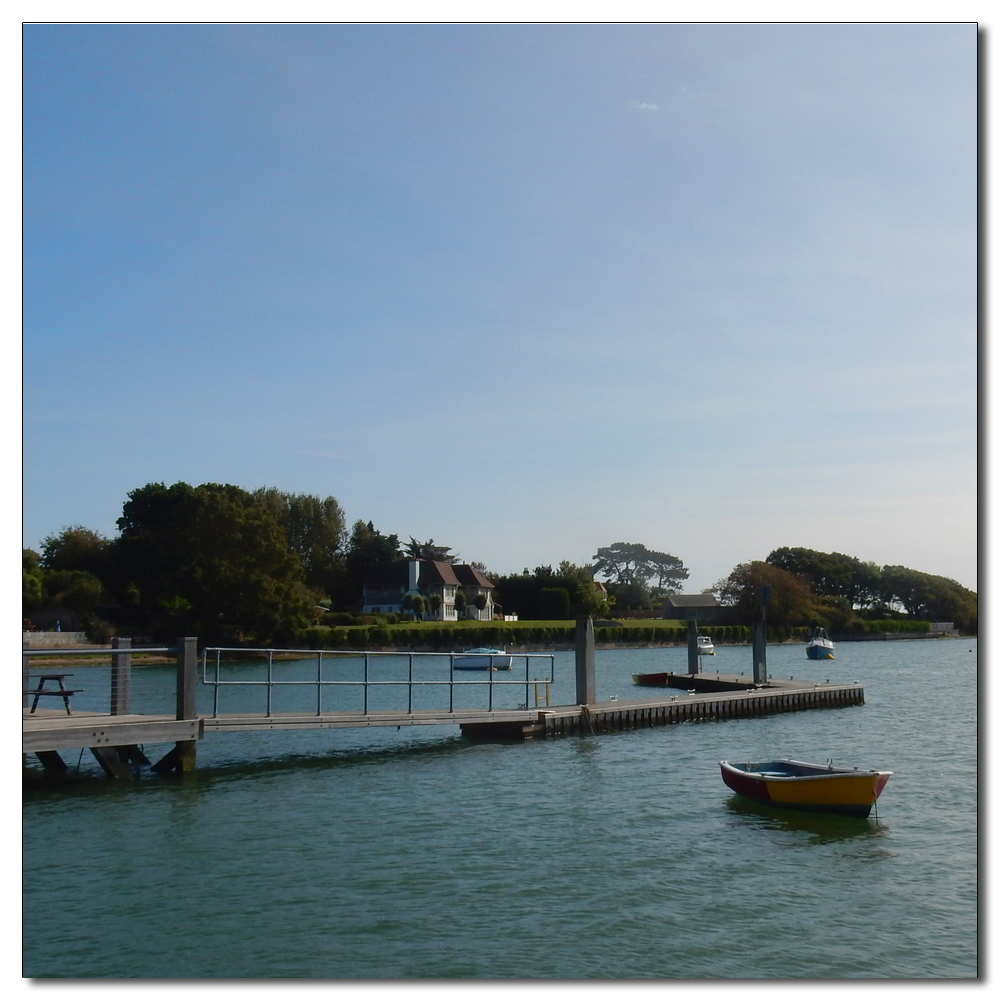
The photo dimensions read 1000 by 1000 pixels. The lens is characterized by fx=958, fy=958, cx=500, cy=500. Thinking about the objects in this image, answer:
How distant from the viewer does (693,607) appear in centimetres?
12362

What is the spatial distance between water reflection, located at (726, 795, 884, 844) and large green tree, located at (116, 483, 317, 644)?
53.8 metres

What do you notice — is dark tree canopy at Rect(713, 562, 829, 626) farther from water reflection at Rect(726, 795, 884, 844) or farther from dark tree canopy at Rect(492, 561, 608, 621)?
water reflection at Rect(726, 795, 884, 844)

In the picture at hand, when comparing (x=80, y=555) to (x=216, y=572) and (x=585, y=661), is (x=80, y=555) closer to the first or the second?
(x=216, y=572)

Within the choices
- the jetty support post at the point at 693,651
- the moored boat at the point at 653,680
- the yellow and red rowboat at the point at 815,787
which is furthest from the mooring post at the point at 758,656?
the yellow and red rowboat at the point at 815,787

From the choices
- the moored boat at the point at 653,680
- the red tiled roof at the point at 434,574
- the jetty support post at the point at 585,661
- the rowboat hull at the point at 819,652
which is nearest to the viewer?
the jetty support post at the point at 585,661

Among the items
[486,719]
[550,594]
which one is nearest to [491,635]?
[550,594]

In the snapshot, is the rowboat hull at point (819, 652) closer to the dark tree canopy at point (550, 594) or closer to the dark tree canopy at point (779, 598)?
the dark tree canopy at point (779, 598)

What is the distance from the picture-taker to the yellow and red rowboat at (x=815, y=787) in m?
16.4

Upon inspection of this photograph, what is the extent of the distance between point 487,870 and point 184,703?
815cm

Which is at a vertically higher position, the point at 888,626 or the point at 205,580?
the point at 205,580

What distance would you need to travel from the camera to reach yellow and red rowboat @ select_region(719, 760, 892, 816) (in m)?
16.4

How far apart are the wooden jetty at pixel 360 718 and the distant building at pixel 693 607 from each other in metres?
71.8

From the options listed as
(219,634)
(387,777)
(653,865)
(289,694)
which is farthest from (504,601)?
(653,865)

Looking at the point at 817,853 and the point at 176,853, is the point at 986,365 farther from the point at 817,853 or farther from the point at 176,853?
the point at 176,853
